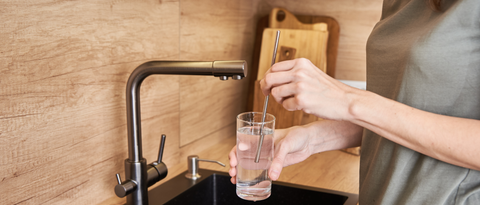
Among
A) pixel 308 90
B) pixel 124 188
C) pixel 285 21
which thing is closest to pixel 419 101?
pixel 308 90

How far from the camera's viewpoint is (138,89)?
3.09 feet

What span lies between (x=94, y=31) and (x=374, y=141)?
2.27 feet

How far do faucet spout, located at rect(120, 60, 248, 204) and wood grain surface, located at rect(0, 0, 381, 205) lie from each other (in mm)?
114

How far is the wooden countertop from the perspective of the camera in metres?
1.26

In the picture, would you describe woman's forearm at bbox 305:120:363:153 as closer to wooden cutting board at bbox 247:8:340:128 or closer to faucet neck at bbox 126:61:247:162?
faucet neck at bbox 126:61:247:162

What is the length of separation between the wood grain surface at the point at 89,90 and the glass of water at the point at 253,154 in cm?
41

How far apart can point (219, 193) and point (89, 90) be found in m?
0.51

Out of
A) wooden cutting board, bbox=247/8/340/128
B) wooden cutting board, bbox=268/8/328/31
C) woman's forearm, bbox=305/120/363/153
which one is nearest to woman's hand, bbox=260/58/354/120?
woman's forearm, bbox=305/120/363/153

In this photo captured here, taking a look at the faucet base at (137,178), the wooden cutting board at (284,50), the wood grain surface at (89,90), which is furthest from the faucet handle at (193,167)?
the wooden cutting board at (284,50)

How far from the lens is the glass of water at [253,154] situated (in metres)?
0.78

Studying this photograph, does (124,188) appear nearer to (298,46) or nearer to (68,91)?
(68,91)

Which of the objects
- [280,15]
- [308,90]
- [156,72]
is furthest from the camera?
[280,15]

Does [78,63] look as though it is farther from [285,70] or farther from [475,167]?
[475,167]

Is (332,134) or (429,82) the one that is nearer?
(429,82)
